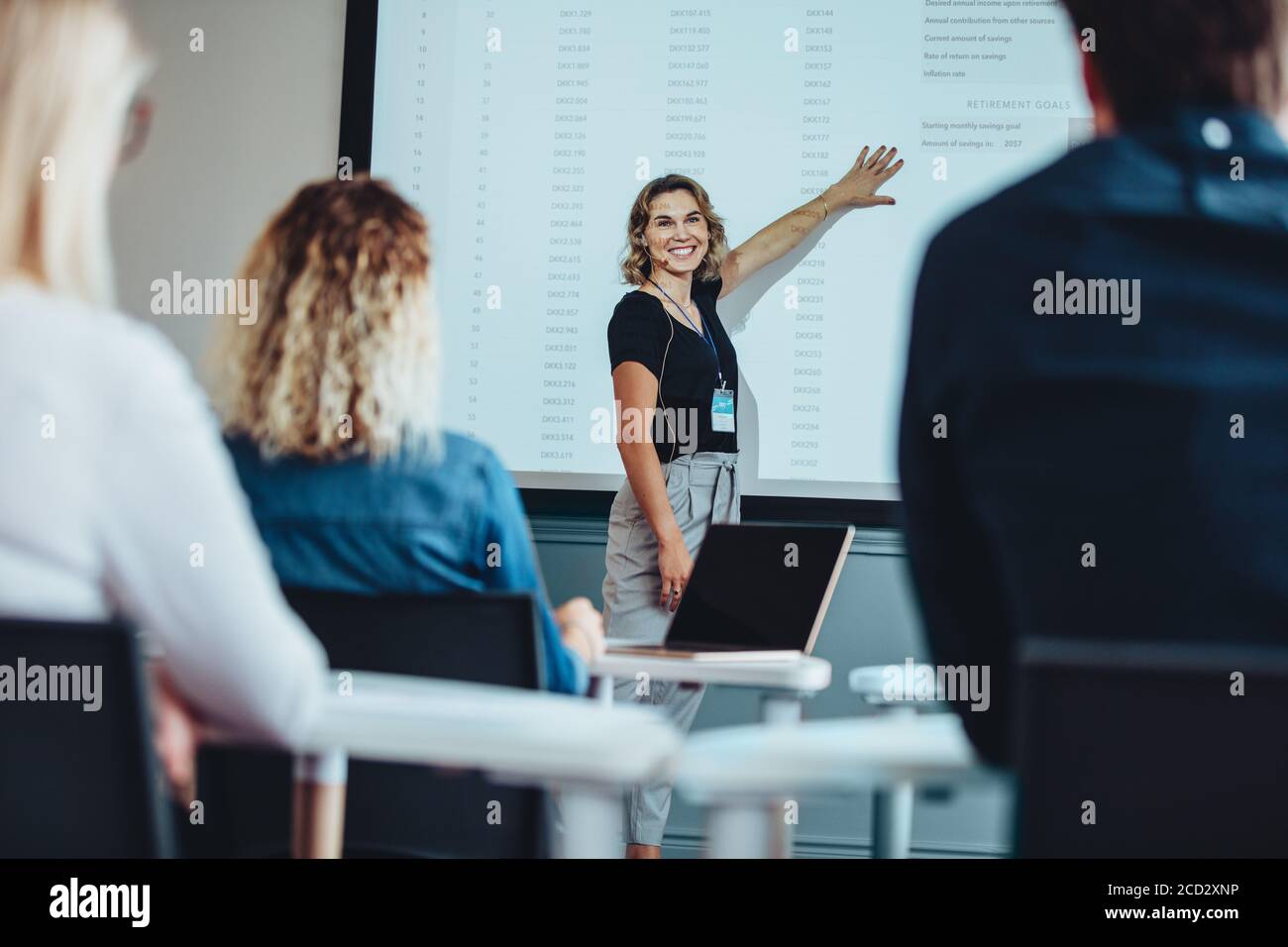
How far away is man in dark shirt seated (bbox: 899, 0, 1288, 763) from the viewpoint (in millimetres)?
892

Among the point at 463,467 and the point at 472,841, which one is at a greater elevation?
the point at 463,467

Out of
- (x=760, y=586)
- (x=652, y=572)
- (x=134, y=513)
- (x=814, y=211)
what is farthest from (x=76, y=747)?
(x=814, y=211)

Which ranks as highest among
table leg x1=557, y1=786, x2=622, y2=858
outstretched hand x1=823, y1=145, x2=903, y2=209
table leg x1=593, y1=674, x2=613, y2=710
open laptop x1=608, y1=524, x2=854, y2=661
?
outstretched hand x1=823, y1=145, x2=903, y2=209

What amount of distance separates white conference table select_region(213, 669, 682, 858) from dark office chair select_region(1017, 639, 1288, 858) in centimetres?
24

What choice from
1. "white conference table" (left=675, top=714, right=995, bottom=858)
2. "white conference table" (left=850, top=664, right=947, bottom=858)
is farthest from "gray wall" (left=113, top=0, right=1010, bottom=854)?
"white conference table" (left=675, top=714, right=995, bottom=858)

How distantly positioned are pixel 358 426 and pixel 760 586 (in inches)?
28.7

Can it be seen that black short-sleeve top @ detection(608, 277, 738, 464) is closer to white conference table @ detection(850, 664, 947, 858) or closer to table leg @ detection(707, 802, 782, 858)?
white conference table @ detection(850, 664, 947, 858)

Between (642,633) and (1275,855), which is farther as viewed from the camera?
(642,633)

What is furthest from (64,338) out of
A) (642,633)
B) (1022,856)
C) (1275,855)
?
(642,633)

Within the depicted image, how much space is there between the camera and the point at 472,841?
4.24 ft
